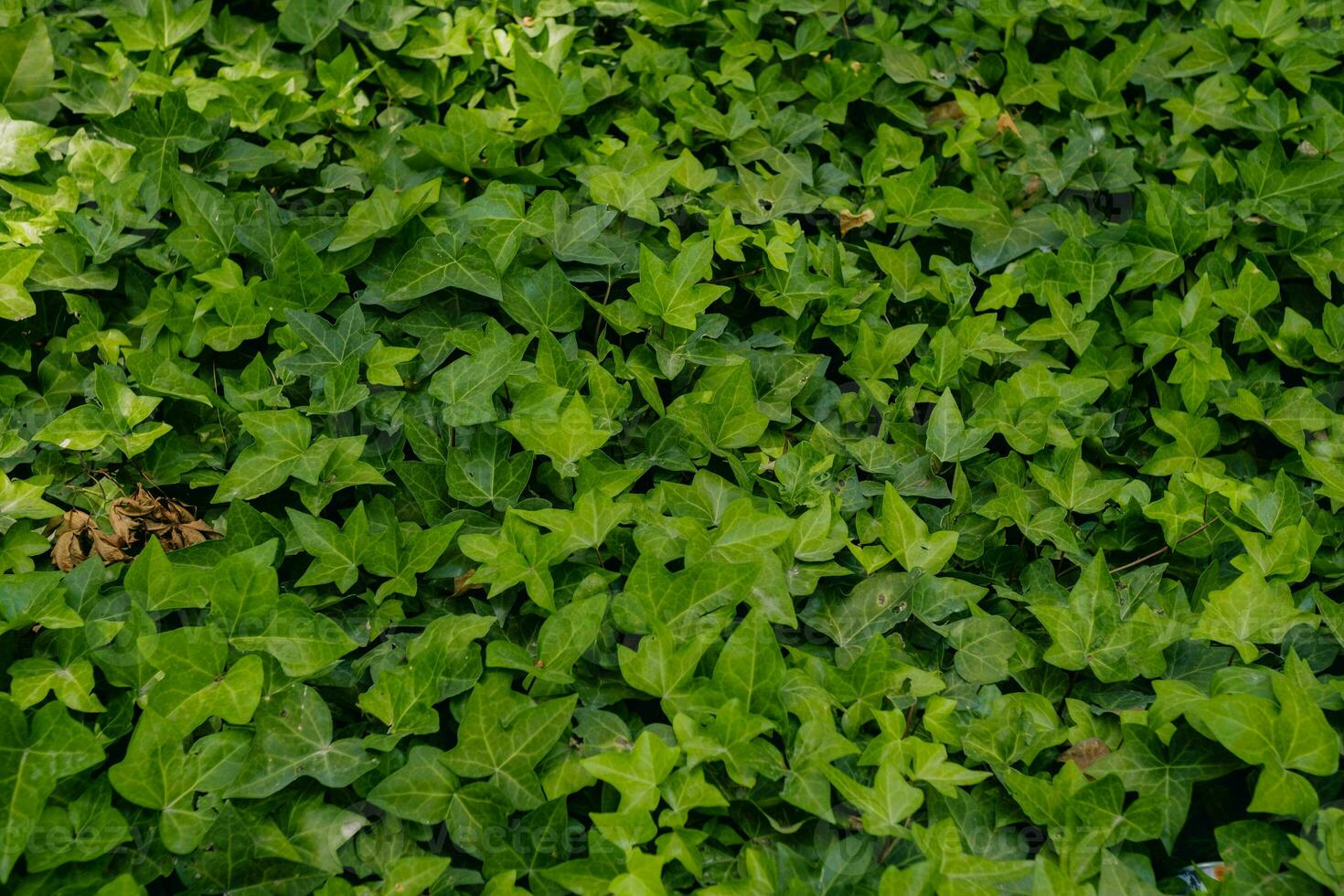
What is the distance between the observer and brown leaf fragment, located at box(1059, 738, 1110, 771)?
2.00 m

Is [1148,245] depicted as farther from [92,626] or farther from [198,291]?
[92,626]

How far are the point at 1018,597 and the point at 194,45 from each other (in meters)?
2.73

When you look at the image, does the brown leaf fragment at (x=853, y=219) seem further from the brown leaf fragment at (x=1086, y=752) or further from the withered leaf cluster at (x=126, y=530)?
the withered leaf cluster at (x=126, y=530)

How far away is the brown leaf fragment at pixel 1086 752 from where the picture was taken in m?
2.00

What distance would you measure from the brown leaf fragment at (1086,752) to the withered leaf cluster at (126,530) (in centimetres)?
174

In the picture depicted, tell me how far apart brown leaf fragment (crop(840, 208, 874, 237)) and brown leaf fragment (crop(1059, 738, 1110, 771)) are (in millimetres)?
1419

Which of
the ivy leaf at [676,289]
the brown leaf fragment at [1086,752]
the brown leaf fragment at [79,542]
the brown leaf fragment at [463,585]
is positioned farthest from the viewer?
the ivy leaf at [676,289]

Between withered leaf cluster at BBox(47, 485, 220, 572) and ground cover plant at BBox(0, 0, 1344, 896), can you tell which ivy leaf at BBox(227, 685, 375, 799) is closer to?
ground cover plant at BBox(0, 0, 1344, 896)

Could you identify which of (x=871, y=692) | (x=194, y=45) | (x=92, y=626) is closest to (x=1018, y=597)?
(x=871, y=692)

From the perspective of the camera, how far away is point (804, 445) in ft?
7.57

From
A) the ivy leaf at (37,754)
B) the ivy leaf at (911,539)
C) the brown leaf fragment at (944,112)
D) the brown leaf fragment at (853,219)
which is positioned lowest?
the ivy leaf at (37,754)

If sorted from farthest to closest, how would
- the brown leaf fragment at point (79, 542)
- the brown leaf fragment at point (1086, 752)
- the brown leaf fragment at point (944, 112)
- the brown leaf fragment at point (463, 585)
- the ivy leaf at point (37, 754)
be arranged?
the brown leaf fragment at point (944, 112) < the brown leaf fragment at point (79, 542) < the brown leaf fragment at point (463, 585) < the brown leaf fragment at point (1086, 752) < the ivy leaf at point (37, 754)

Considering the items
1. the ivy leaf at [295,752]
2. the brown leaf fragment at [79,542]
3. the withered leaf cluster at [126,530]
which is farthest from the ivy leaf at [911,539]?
the brown leaf fragment at [79,542]

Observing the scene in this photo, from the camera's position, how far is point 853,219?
287 centimetres
